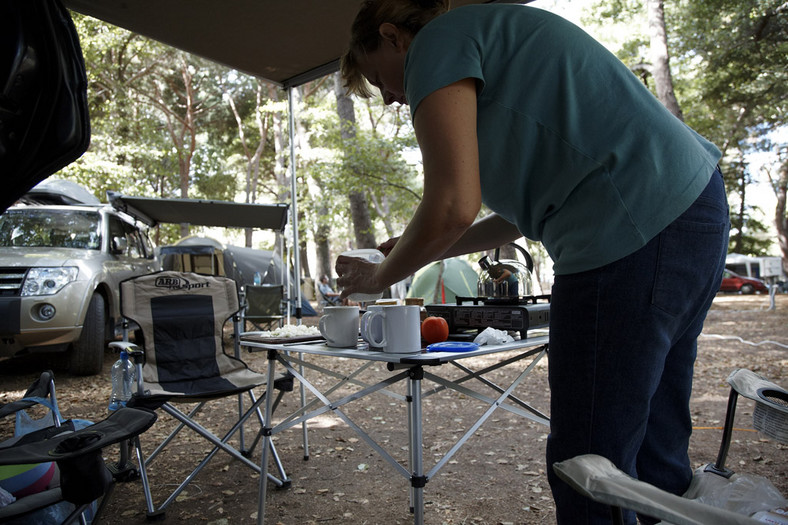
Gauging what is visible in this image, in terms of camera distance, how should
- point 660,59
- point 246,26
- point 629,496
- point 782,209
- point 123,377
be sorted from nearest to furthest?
point 629,496
point 246,26
point 123,377
point 660,59
point 782,209

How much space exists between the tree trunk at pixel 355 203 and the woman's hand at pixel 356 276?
1002 centimetres

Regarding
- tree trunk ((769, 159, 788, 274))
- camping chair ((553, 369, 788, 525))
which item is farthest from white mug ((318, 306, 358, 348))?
tree trunk ((769, 159, 788, 274))

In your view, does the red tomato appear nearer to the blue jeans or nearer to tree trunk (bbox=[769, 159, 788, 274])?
the blue jeans

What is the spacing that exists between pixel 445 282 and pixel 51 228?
6.03 metres

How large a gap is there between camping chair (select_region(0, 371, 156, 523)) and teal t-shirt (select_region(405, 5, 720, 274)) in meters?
1.52

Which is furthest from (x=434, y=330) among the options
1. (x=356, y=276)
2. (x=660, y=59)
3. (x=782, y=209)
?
(x=782, y=209)

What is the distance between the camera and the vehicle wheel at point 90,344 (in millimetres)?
5668

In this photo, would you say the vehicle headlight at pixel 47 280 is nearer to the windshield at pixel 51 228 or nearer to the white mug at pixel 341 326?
the windshield at pixel 51 228

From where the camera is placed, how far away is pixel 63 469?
165cm

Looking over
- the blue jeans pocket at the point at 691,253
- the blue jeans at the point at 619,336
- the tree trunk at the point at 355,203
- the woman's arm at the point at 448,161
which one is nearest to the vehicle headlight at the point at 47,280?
the woman's arm at the point at 448,161

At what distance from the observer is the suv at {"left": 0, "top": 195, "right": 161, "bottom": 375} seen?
5191 mm

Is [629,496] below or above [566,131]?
below

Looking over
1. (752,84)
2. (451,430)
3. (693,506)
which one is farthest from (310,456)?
(752,84)

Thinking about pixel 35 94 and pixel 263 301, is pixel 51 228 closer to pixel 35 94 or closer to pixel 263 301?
pixel 263 301
